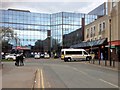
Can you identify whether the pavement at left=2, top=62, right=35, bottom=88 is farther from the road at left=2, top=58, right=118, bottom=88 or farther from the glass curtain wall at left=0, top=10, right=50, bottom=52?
the glass curtain wall at left=0, top=10, right=50, bottom=52

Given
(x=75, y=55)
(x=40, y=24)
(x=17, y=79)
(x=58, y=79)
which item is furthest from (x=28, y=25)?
(x=17, y=79)

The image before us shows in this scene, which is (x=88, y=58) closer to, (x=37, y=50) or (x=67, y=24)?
(x=67, y=24)

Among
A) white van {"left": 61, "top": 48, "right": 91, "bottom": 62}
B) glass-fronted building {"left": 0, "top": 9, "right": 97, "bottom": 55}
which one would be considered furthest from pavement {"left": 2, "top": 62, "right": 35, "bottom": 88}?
glass-fronted building {"left": 0, "top": 9, "right": 97, "bottom": 55}

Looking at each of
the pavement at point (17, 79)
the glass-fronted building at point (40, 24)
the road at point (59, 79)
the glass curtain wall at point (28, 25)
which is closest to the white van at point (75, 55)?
the road at point (59, 79)

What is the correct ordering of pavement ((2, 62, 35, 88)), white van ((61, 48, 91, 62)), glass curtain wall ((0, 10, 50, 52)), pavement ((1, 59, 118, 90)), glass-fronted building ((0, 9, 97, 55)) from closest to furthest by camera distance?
pavement ((2, 62, 35, 88))
pavement ((1, 59, 118, 90))
white van ((61, 48, 91, 62))
glass-fronted building ((0, 9, 97, 55))
glass curtain wall ((0, 10, 50, 52))

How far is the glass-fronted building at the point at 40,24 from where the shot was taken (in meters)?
121

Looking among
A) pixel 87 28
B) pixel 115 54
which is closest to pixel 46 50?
pixel 87 28

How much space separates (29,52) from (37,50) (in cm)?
388

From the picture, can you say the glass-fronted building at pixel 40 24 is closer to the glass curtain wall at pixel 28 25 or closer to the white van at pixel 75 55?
the glass curtain wall at pixel 28 25

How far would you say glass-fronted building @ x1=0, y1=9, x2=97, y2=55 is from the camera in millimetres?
120750

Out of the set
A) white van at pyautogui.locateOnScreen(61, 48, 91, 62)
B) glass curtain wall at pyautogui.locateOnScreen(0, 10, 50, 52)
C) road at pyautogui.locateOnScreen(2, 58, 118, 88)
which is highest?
glass curtain wall at pyautogui.locateOnScreen(0, 10, 50, 52)

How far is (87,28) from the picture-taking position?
303 ft

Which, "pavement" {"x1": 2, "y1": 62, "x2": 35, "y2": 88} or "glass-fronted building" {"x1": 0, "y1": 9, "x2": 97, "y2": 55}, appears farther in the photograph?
"glass-fronted building" {"x1": 0, "y1": 9, "x2": 97, "y2": 55}

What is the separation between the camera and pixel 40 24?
417ft
